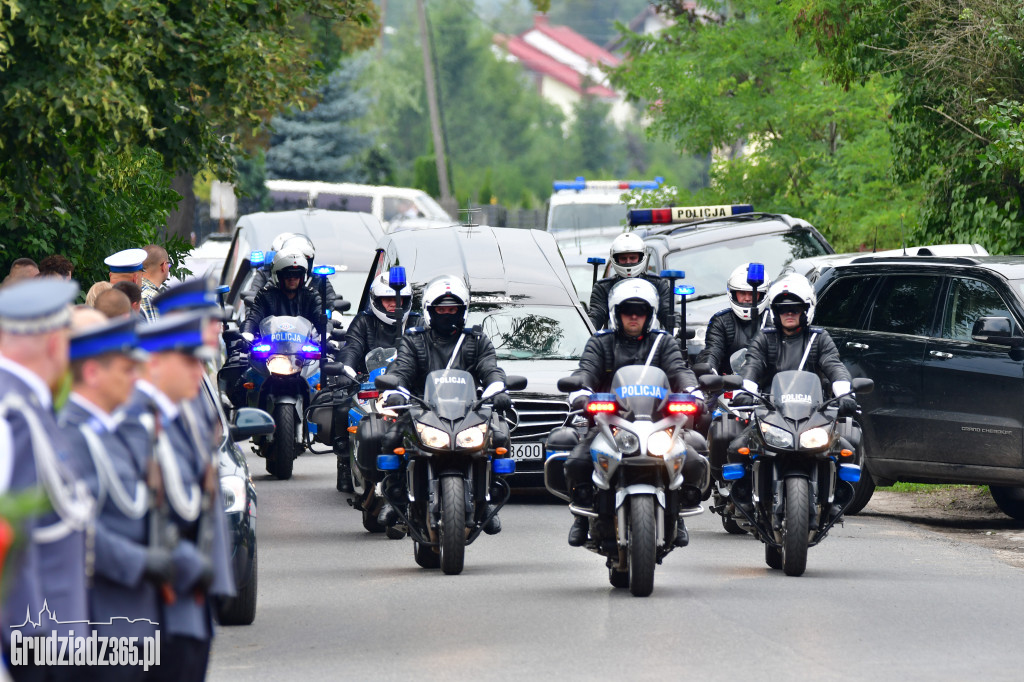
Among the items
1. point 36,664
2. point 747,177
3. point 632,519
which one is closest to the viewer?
point 36,664

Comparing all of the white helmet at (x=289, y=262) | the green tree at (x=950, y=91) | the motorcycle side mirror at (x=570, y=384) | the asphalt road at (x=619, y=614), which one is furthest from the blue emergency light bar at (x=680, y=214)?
the motorcycle side mirror at (x=570, y=384)

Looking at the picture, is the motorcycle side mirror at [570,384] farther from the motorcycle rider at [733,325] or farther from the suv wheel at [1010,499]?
the suv wheel at [1010,499]

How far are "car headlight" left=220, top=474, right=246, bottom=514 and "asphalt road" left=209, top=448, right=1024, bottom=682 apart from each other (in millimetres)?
668

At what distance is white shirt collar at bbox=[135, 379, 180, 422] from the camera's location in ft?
17.1

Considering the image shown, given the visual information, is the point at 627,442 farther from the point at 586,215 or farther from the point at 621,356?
the point at 586,215

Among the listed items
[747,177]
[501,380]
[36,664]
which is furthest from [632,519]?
[747,177]

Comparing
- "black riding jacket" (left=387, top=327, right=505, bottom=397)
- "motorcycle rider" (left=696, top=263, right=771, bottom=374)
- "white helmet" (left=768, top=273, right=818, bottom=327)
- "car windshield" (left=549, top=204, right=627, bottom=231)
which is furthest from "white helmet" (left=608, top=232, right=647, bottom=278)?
"car windshield" (left=549, top=204, right=627, bottom=231)

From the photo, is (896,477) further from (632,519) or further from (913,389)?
(632,519)

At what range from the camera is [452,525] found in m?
10.9

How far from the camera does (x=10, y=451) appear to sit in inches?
187

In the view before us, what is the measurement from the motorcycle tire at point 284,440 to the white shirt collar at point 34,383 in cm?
1096

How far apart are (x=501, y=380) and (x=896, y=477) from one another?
3.95m

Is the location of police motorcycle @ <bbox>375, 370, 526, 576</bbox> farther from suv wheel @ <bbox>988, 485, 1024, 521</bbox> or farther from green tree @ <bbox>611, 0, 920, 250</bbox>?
green tree @ <bbox>611, 0, 920, 250</bbox>

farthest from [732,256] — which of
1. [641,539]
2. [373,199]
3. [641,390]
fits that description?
[373,199]
